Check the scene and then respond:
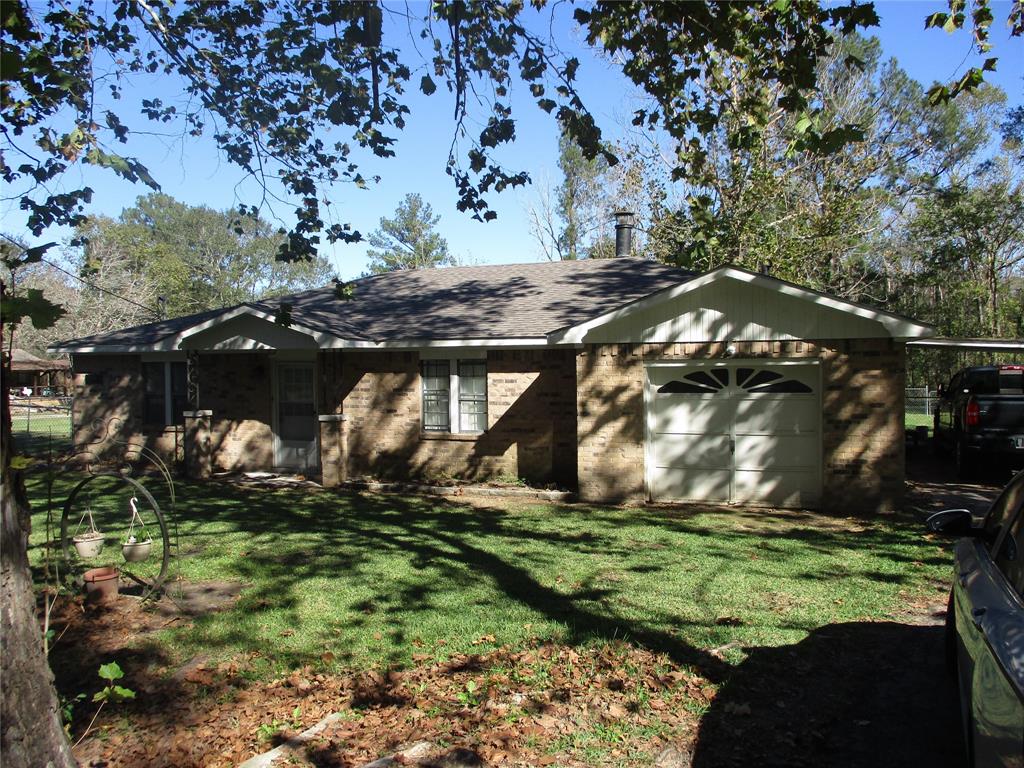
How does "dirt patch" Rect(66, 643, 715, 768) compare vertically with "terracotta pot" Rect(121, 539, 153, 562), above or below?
below

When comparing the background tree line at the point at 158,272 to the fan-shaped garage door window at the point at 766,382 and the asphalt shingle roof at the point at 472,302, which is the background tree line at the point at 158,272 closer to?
the asphalt shingle roof at the point at 472,302

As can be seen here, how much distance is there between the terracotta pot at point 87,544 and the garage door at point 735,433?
309 inches

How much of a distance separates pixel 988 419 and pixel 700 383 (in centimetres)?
549

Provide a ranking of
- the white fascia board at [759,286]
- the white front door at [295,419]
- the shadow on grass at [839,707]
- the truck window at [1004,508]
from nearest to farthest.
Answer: the truck window at [1004,508]
the shadow on grass at [839,707]
the white fascia board at [759,286]
the white front door at [295,419]

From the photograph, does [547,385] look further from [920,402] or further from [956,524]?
[920,402]

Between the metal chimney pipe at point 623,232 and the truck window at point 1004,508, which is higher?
the metal chimney pipe at point 623,232

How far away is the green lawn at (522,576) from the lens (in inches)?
228

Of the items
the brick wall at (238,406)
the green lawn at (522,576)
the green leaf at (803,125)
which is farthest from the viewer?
the brick wall at (238,406)

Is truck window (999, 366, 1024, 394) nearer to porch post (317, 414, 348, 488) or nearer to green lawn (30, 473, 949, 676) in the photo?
green lawn (30, 473, 949, 676)

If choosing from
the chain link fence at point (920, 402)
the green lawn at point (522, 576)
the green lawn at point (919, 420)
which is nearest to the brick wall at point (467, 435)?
the green lawn at point (522, 576)

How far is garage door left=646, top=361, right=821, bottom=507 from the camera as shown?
36.8ft

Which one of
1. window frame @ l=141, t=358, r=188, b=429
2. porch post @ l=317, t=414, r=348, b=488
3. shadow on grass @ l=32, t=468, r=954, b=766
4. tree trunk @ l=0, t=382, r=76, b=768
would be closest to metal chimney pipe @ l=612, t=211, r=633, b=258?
porch post @ l=317, t=414, r=348, b=488

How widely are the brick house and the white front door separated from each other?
0.11 ft

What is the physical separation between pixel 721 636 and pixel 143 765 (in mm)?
4042
